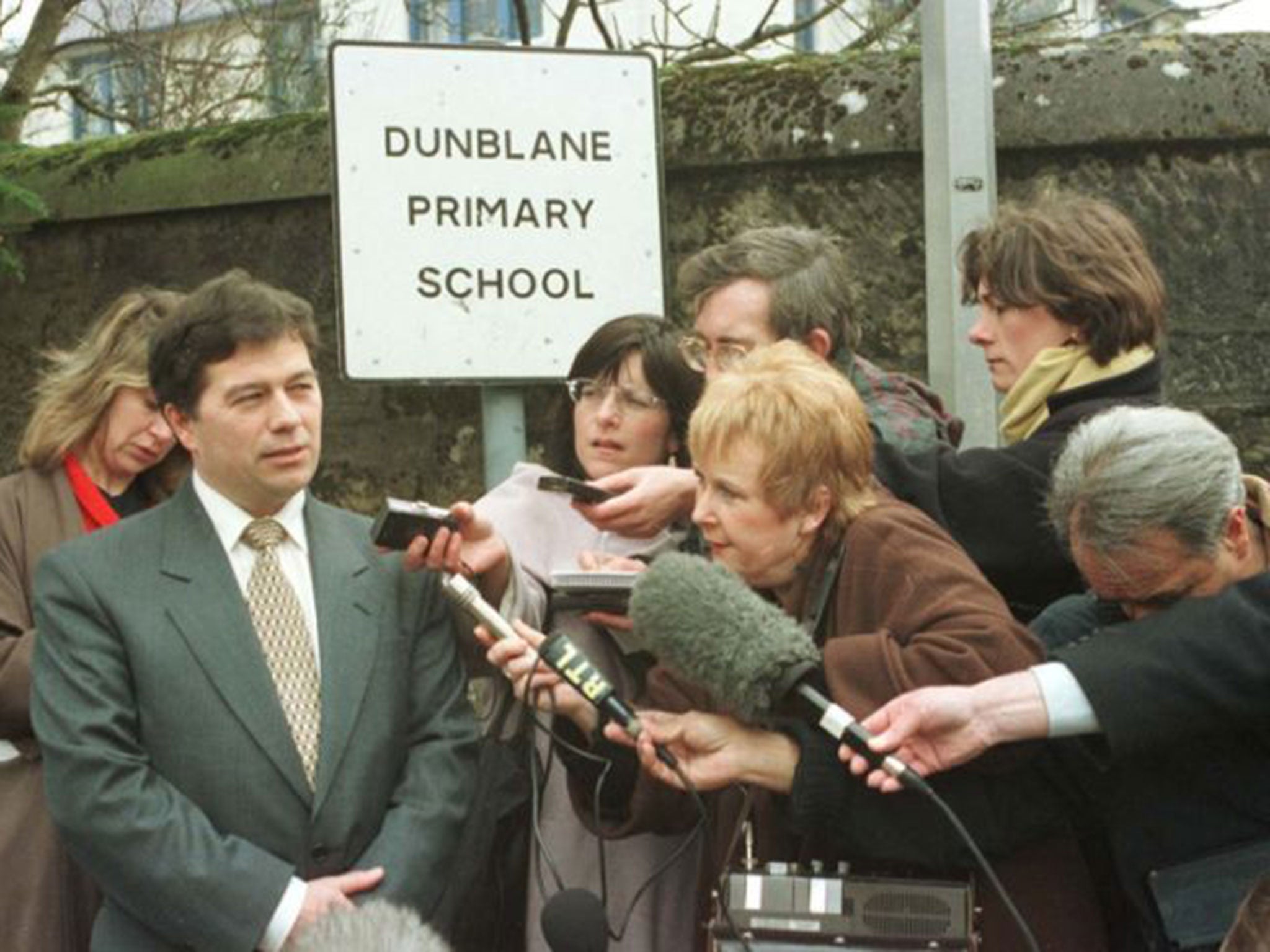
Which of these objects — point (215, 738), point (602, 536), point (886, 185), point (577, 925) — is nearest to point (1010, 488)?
point (602, 536)

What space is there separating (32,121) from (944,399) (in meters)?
15.6

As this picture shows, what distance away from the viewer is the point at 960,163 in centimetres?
501

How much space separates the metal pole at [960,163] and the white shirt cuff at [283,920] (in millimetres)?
2051

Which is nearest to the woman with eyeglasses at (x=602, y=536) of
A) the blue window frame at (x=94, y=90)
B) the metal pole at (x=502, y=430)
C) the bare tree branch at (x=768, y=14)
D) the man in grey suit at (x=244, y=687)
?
the man in grey suit at (x=244, y=687)

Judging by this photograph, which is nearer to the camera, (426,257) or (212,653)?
(212,653)

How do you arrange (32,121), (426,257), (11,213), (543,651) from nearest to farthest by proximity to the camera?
(543,651), (426,257), (11,213), (32,121)

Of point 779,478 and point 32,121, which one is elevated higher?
point 32,121

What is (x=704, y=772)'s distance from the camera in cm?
327

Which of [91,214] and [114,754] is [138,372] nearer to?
[114,754]

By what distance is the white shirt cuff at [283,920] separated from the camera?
11.6 ft

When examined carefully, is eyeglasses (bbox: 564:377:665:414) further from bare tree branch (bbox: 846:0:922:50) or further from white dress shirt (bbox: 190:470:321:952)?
bare tree branch (bbox: 846:0:922:50)

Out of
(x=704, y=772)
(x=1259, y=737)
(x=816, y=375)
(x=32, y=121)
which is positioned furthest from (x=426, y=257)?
(x=32, y=121)

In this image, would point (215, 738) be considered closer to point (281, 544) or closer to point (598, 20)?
point (281, 544)

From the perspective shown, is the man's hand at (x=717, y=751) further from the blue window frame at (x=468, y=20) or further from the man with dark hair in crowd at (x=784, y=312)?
the blue window frame at (x=468, y=20)
